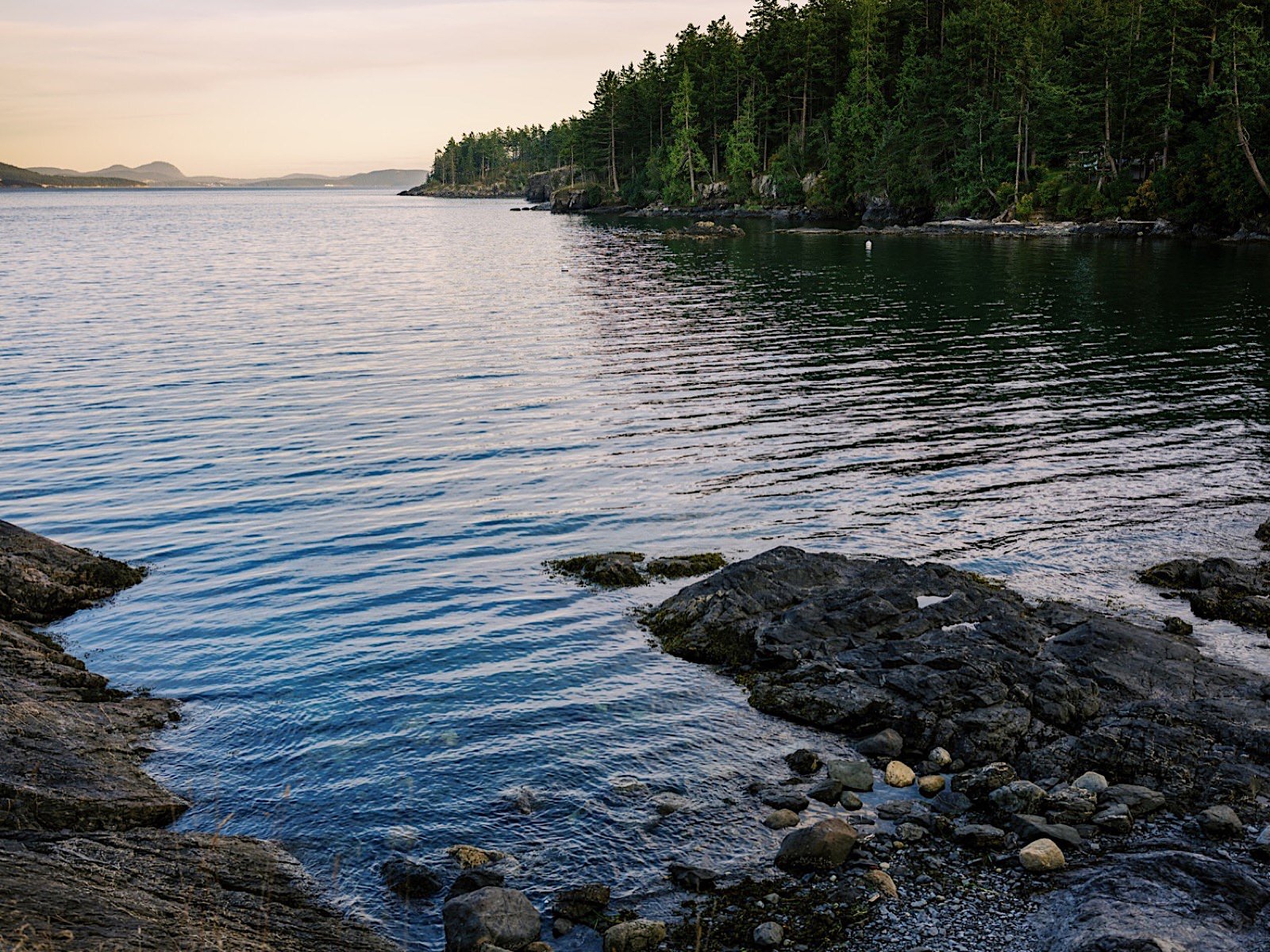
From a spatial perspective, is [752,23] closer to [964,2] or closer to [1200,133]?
[964,2]

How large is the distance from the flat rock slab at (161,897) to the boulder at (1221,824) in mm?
9626

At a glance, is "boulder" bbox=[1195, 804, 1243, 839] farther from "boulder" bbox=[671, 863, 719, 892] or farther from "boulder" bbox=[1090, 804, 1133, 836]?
"boulder" bbox=[671, 863, 719, 892]

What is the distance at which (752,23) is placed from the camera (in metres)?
168

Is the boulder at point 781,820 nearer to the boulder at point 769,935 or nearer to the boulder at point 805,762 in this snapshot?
the boulder at point 805,762

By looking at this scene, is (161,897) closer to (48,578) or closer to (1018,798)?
(1018,798)

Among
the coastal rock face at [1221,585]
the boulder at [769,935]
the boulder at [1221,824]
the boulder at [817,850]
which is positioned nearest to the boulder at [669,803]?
the boulder at [817,850]

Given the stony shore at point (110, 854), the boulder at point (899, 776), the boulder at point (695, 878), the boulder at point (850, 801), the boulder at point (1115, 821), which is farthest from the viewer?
the boulder at point (899, 776)

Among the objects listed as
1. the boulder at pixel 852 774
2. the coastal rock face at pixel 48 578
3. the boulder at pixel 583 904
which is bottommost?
the boulder at pixel 583 904

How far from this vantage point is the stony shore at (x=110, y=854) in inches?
341

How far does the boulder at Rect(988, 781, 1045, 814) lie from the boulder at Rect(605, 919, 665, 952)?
4865mm

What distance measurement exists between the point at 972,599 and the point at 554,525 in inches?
400

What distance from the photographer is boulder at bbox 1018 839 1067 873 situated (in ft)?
36.3

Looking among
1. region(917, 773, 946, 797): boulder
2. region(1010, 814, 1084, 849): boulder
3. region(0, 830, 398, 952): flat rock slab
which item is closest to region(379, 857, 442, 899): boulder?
region(0, 830, 398, 952): flat rock slab

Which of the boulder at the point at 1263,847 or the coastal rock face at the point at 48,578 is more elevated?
the coastal rock face at the point at 48,578
